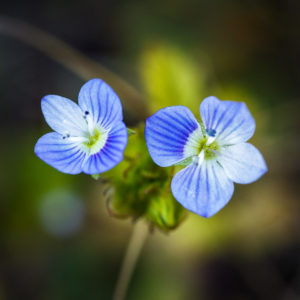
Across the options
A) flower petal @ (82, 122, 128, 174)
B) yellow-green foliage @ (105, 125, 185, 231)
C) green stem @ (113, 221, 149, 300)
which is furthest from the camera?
green stem @ (113, 221, 149, 300)

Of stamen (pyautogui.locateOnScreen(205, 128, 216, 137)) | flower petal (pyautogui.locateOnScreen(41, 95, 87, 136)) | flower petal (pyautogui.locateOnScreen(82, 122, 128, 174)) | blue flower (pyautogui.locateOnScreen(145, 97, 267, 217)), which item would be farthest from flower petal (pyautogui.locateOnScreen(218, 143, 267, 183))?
flower petal (pyautogui.locateOnScreen(41, 95, 87, 136))

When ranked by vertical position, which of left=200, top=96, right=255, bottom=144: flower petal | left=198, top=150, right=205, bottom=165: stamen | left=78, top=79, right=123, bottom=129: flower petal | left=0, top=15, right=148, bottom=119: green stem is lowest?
left=198, top=150, right=205, bottom=165: stamen

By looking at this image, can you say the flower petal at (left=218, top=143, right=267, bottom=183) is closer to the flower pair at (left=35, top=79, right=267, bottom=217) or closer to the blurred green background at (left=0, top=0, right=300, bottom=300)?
the flower pair at (left=35, top=79, right=267, bottom=217)

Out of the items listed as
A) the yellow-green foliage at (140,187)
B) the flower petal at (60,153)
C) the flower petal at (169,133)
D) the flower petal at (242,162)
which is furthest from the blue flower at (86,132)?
the flower petal at (242,162)

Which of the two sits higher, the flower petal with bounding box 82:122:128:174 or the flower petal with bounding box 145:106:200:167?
the flower petal with bounding box 145:106:200:167

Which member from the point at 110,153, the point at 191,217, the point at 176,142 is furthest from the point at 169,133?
the point at 191,217

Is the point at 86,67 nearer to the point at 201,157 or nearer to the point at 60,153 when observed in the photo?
the point at 60,153
